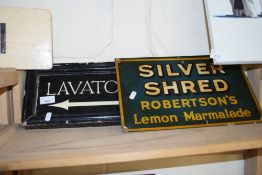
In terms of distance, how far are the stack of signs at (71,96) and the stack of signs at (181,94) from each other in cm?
5

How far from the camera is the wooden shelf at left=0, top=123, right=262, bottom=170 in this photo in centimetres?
48

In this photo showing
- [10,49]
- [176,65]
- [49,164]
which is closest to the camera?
[49,164]

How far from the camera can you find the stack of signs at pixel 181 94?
64 cm

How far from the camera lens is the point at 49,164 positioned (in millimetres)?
469

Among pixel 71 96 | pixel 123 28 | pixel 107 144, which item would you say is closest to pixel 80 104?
pixel 71 96

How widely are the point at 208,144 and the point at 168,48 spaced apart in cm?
42

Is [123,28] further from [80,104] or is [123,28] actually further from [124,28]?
[80,104]

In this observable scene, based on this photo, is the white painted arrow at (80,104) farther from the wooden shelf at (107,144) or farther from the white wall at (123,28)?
the white wall at (123,28)

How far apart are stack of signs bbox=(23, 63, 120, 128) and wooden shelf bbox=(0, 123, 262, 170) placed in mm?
31

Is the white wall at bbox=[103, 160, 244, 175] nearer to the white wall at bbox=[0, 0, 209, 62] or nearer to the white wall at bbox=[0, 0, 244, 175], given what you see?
the white wall at bbox=[0, 0, 244, 175]

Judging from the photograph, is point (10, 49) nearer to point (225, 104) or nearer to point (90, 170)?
point (90, 170)

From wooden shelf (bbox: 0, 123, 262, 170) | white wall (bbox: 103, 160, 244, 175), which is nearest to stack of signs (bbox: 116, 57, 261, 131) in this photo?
wooden shelf (bbox: 0, 123, 262, 170)

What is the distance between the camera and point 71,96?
0.68m

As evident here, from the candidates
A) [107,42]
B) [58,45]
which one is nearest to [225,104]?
[107,42]
